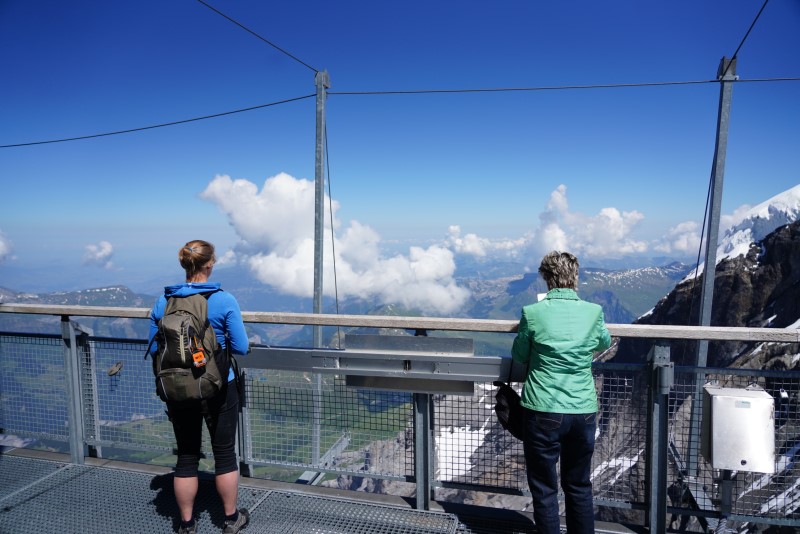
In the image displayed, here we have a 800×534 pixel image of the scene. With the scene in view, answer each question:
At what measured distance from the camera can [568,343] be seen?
281 centimetres

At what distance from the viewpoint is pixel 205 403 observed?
312cm

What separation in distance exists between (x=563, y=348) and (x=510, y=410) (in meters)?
0.60

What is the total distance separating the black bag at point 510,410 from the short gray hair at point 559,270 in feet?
2.45

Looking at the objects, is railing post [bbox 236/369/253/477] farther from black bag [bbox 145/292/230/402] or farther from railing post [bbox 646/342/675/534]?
railing post [bbox 646/342/675/534]

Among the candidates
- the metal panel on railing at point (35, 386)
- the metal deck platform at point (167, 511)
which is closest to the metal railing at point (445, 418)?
the metal panel on railing at point (35, 386)

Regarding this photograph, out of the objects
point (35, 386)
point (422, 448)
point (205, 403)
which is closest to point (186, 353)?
point (205, 403)

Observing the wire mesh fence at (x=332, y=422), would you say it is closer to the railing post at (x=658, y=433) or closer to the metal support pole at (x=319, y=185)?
the railing post at (x=658, y=433)

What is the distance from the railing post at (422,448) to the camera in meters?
3.65

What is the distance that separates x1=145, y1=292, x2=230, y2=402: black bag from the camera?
2.87 metres

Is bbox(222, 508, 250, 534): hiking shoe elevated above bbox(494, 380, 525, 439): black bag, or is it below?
below

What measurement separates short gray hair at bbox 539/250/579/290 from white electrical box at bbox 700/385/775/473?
130cm

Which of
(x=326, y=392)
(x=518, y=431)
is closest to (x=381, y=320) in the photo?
(x=326, y=392)

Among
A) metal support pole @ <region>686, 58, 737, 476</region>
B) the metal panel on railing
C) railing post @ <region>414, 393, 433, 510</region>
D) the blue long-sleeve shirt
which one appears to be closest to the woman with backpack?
the blue long-sleeve shirt

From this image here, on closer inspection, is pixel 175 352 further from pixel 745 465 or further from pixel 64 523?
pixel 745 465
